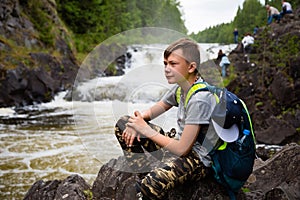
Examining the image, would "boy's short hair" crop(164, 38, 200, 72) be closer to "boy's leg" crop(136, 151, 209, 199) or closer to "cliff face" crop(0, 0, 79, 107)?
"boy's leg" crop(136, 151, 209, 199)

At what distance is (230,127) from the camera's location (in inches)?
74.6

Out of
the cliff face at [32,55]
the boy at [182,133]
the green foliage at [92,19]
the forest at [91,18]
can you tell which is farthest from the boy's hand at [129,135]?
the green foliage at [92,19]

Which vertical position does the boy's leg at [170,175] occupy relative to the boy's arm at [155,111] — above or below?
below

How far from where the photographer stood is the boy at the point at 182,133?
186 cm

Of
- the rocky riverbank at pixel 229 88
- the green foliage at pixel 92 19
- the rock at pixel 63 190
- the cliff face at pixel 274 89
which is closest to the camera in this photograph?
the rocky riverbank at pixel 229 88

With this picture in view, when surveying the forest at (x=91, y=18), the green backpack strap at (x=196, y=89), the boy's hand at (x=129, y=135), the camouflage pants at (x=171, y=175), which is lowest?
the forest at (x=91, y=18)

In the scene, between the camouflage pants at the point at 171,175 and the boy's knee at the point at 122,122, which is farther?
the boy's knee at the point at 122,122

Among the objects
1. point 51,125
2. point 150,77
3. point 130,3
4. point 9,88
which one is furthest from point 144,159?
point 130,3

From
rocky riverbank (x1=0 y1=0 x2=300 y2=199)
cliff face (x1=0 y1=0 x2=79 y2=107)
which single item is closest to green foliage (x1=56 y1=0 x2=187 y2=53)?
rocky riverbank (x1=0 y1=0 x2=300 y2=199)

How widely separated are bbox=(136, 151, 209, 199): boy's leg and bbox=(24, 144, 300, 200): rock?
10.6 inches

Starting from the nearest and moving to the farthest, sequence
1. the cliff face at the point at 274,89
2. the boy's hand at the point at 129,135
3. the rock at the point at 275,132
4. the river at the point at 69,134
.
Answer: the boy's hand at the point at 129,135 → the river at the point at 69,134 → the rock at the point at 275,132 → the cliff face at the point at 274,89

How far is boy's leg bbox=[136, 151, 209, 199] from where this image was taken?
1.90m

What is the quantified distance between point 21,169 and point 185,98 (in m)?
4.20

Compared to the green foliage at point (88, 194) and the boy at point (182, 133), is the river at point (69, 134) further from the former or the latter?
the green foliage at point (88, 194)
